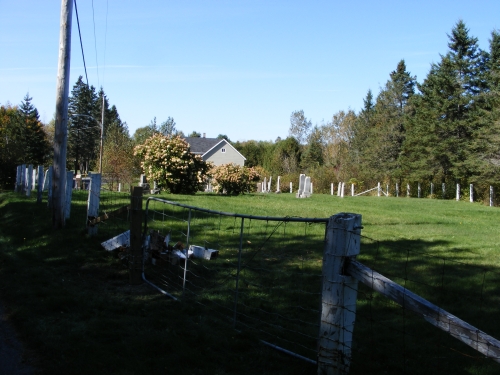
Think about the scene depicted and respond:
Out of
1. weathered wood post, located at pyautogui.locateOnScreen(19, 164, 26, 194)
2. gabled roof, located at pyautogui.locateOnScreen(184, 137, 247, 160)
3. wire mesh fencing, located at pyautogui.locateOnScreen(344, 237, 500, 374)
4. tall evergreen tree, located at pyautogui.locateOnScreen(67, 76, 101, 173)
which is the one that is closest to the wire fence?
wire mesh fencing, located at pyautogui.locateOnScreen(344, 237, 500, 374)

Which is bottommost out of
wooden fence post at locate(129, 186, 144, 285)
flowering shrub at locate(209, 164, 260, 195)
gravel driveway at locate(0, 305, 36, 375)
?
gravel driveway at locate(0, 305, 36, 375)

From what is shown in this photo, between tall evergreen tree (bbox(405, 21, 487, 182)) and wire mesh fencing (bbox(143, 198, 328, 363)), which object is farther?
tall evergreen tree (bbox(405, 21, 487, 182))

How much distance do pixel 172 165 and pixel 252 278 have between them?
18.1m

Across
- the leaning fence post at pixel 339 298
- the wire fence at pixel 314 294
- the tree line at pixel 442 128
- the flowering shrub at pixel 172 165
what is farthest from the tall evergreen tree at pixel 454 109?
the leaning fence post at pixel 339 298

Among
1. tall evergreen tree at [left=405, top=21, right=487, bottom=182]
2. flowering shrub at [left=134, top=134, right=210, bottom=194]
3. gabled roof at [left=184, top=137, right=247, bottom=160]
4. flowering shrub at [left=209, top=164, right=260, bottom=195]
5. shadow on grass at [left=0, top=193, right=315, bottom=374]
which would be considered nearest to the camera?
shadow on grass at [left=0, top=193, right=315, bottom=374]

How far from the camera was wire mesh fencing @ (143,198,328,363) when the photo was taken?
5355 mm

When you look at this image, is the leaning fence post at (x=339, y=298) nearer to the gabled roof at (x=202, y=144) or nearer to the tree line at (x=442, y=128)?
the tree line at (x=442, y=128)

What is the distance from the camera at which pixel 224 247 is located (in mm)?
9555

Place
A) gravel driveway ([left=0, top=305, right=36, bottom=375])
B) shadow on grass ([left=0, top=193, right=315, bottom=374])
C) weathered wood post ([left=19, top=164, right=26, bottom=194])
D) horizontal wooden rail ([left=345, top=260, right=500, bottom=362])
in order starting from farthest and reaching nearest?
weathered wood post ([left=19, top=164, right=26, bottom=194])
shadow on grass ([left=0, top=193, right=315, bottom=374])
gravel driveway ([left=0, top=305, right=36, bottom=375])
horizontal wooden rail ([left=345, top=260, right=500, bottom=362])

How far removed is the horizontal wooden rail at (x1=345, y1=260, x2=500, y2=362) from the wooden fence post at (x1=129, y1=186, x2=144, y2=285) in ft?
13.4

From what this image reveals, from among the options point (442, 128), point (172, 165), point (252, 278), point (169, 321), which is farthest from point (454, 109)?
point (169, 321)

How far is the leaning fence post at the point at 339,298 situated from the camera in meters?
3.84

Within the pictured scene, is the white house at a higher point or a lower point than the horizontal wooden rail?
higher

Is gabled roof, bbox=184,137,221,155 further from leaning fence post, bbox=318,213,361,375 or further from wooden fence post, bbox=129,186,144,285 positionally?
leaning fence post, bbox=318,213,361,375
